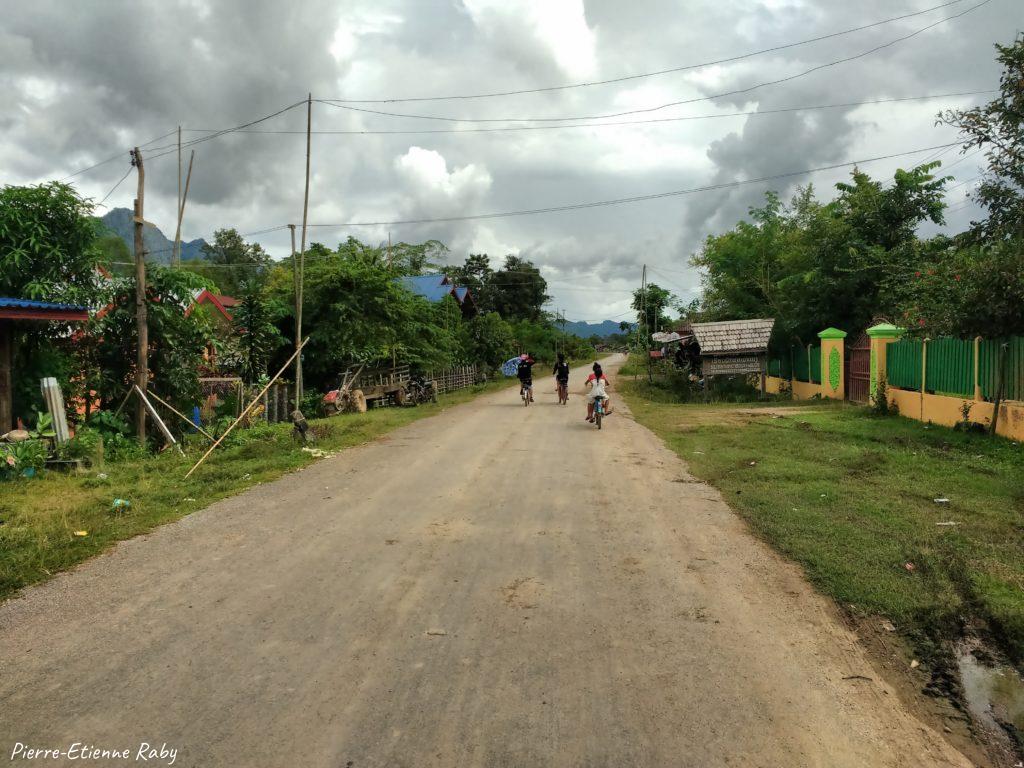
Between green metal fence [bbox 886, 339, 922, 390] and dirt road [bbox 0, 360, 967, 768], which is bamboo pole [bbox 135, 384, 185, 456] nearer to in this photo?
dirt road [bbox 0, 360, 967, 768]

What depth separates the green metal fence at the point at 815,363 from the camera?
22062 mm

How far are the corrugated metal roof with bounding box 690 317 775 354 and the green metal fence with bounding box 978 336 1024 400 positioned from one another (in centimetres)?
1263

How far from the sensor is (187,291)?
1241 centimetres

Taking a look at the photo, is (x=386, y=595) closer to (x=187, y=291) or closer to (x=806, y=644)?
(x=806, y=644)

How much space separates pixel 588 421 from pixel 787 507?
27.5ft

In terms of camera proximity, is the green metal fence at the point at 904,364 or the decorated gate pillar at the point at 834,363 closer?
the green metal fence at the point at 904,364

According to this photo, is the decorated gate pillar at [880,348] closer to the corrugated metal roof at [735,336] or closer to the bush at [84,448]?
the corrugated metal roof at [735,336]

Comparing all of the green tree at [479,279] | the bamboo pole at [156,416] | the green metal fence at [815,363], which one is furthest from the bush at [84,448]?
the green tree at [479,279]

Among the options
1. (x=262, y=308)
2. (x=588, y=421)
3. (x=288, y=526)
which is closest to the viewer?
(x=288, y=526)

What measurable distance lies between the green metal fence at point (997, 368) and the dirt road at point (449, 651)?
24.0 ft

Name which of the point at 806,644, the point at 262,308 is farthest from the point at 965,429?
the point at 262,308

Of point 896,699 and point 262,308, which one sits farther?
point 262,308

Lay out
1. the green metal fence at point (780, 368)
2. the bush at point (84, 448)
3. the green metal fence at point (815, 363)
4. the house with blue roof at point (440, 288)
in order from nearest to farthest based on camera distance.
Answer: the bush at point (84, 448)
the green metal fence at point (815, 363)
the green metal fence at point (780, 368)
the house with blue roof at point (440, 288)

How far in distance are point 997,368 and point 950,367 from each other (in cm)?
159
